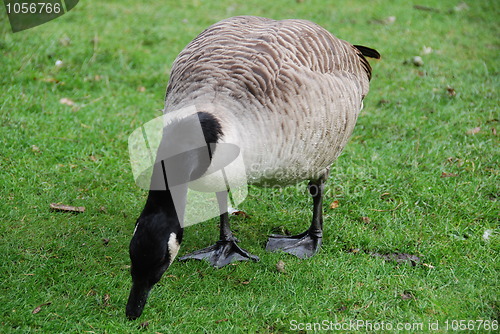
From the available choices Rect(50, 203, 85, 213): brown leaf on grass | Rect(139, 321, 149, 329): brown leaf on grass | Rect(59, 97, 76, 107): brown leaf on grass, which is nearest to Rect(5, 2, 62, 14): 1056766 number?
Rect(59, 97, 76, 107): brown leaf on grass

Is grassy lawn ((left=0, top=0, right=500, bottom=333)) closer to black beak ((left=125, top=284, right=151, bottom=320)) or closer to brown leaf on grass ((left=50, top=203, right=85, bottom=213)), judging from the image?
brown leaf on grass ((left=50, top=203, right=85, bottom=213))

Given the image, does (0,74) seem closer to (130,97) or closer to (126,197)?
(130,97)

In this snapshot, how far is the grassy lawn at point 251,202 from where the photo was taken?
3539 mm

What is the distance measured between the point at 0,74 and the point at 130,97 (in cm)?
160

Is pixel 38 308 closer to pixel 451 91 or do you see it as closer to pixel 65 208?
pixel 65 208

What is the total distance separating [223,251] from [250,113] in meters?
1.36

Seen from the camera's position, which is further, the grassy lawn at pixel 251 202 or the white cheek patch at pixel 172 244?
the grassy lawn at pixel 251 202

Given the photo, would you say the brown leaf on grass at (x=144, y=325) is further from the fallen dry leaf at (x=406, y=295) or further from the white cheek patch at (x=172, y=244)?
the fallen dry leaf at (x=406, y=295)

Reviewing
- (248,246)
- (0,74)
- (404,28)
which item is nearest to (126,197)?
(248,246)

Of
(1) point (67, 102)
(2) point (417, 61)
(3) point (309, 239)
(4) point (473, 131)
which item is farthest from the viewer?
(2) point (417, 61)

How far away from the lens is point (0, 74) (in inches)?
253

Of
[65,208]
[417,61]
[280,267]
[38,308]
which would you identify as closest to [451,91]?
[417,61]

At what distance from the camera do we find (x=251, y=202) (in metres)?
4.90

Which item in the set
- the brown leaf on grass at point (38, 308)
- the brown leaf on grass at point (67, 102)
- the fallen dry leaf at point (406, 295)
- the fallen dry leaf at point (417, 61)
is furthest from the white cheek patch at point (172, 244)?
the fallen dry leaf at point (417, 61)
